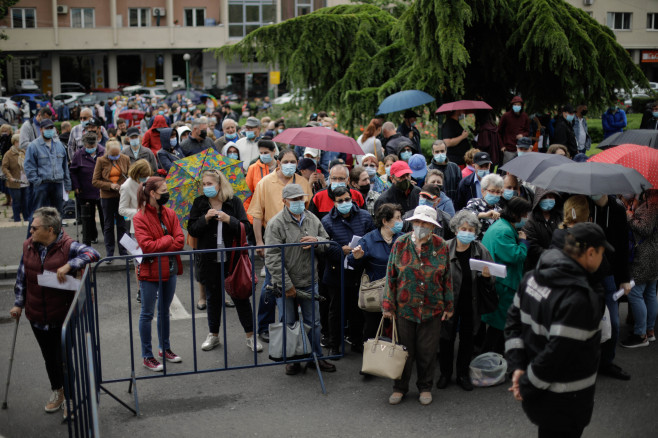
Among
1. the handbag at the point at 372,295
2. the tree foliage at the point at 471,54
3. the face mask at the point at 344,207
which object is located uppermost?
the tree foliage at the point at 471,54

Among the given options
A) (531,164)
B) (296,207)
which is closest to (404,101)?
(531,164)

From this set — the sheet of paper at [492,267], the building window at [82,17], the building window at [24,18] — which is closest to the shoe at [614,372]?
the sheet of paper at [492,267]

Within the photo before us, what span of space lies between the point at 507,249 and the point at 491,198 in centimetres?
110

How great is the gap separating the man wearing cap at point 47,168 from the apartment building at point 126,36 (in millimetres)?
45374

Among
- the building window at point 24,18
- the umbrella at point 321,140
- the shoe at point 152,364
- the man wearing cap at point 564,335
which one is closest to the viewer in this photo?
the man wearing cap at point 564,335

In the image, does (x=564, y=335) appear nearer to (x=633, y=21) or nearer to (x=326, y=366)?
(x=326, y=366)

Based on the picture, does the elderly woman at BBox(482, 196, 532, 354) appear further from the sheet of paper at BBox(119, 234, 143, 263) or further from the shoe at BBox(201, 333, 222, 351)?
the sheet of paper at BBox(119, 234, 143, 263)

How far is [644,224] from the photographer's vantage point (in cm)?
750

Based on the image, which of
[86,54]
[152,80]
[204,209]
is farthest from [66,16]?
[204,209]

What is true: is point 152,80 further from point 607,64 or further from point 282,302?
point 282,302

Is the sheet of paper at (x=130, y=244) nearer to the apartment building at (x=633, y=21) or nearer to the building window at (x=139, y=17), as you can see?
the building window at (x=139, y=17)

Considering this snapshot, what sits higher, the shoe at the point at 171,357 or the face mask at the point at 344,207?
the face mask at the point at 344,207

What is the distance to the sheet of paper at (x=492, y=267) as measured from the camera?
6172mm

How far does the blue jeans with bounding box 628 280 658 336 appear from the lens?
297 inches
